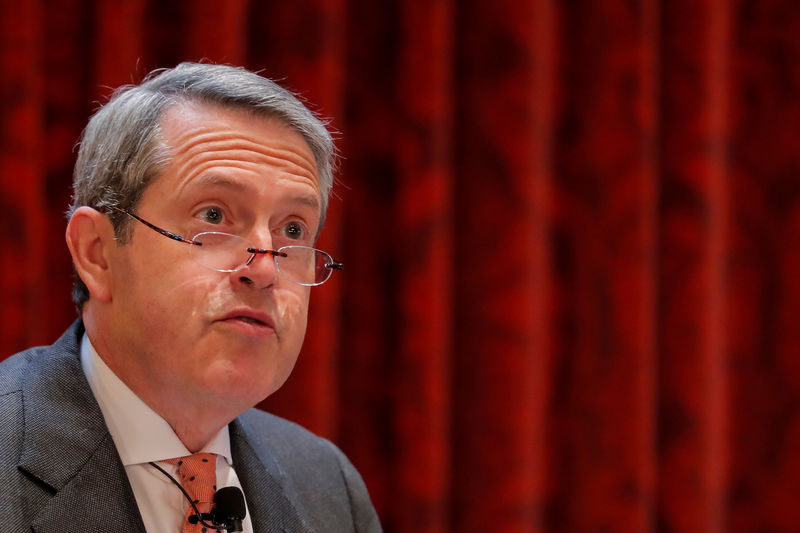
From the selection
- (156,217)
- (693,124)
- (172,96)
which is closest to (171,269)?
(156,217)

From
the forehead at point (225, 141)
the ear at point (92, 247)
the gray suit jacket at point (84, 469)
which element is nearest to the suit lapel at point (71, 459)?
the gray suit jacket at point (84, 469)

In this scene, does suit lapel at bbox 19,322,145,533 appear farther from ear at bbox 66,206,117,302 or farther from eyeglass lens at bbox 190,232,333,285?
eyeglass lens at bbox 190,232,333,285

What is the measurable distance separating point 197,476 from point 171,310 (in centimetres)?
25

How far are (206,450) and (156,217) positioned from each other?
358 millimetres

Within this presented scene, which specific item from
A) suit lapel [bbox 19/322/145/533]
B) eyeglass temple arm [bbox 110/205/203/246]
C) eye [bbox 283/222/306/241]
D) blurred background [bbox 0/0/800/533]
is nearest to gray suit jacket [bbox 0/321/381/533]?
suit lapel [bbox 19/322/145/533]

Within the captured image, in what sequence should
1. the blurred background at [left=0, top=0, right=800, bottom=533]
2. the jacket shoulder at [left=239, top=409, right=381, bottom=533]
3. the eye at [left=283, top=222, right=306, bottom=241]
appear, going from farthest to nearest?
the blurred background at [left=0, top=0, right=800, bottom=533], the jacket shoulder at [left=239, top=409, right=381, bottom=533], the eye at [left=283, top=222, right=306, bottom=241]

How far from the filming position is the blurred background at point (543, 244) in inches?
90.3

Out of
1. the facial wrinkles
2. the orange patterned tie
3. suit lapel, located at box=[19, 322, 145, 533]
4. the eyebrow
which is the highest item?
the facial wrinkles

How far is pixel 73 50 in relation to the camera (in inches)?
84.8

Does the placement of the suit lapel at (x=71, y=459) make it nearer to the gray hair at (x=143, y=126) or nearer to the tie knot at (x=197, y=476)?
the tie knot at (x=197, y=476)

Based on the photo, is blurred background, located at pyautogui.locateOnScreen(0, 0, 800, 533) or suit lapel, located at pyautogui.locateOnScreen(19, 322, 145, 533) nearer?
suit lapel, located at pyautogui.locateOnScreen(19, 322, 145, 533)

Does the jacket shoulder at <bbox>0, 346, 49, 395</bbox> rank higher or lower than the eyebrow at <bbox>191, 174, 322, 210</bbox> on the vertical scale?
lower

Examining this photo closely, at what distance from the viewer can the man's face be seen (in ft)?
4.09

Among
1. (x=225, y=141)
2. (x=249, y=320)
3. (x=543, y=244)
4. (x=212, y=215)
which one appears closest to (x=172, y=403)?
(x=249, y=320)
